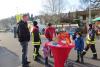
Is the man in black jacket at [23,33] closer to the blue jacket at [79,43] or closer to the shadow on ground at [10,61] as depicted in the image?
the shadow on ground at [10,61]

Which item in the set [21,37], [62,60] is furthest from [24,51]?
[62,60]

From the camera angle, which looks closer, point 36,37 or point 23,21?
point 23,21

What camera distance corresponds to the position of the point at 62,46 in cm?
893

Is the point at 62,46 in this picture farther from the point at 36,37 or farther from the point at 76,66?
the point at 36,37

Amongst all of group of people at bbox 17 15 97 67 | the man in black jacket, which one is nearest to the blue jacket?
group of people at bbox 17 15 97 67

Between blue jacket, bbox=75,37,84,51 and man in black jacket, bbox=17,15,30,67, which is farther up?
man in black jacket, bbox=17,15,30,67

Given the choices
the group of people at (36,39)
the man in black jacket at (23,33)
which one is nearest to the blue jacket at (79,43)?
the group of people at (36,39)

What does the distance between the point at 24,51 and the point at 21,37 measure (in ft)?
1.89

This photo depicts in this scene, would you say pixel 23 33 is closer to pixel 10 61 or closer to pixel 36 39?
pixel 36 39

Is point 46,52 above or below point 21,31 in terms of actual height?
below

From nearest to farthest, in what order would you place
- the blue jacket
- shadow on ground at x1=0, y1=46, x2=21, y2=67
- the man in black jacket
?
the man in black jacket < shadow on ground at x1=0, y1=46, x2=21, y2=67 < the blue jacket

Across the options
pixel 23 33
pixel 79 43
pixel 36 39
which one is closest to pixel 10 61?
pixel 36 39

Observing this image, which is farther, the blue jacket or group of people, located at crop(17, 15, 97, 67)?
the blue jacket

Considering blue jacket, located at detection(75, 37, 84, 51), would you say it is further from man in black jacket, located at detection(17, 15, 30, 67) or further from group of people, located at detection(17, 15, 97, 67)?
man in black jacket, located at detection(17, 15, 30, 67)
